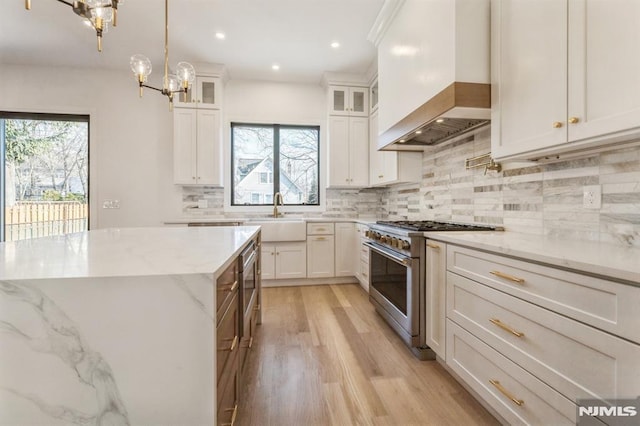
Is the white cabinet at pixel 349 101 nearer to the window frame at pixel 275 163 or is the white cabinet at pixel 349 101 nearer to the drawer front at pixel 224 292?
the window frame at pixel 275 163

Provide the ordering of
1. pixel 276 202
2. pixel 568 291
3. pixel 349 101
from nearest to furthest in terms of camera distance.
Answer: pixel 568 291 < pixel 349 101 < pixel 276 202

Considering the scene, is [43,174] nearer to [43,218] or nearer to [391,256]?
[43,218]

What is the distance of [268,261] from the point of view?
369 centimetres

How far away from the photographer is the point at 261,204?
14.1 ft

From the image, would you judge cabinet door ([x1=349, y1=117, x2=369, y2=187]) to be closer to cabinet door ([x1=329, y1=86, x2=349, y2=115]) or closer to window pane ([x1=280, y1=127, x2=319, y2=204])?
cabinet door ([x1=329, y1=86, x2=349, y2=115])

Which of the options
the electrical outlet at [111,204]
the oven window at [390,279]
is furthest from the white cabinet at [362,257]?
the electrical outlet at [111,204]

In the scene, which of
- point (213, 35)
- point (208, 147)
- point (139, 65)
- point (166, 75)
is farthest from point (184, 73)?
point (208, 147)

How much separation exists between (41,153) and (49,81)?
3.25 feet

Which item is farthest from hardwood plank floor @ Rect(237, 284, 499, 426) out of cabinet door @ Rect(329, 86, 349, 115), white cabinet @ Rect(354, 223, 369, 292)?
cabinet door @ Rect(329, 86, 349, 115)

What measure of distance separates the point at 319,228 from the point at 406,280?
188cm

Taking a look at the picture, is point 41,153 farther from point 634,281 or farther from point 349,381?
point 634,281

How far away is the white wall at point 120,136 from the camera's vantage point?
151 inches

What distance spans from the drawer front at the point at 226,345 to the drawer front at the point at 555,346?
1.25 meters

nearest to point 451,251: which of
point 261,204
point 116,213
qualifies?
point 261,204
